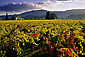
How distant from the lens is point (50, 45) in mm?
5695

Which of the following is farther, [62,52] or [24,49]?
[24,49]

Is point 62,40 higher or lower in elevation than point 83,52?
higher

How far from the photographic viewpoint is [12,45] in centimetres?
613

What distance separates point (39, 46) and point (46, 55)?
603mm

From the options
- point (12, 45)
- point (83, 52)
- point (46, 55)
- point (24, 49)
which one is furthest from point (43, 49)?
point (83, 52)

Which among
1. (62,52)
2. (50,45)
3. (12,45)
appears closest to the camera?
(62,52)

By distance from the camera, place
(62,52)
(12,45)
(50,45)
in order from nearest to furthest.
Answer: (62,52) → (50,45) → (12,45)

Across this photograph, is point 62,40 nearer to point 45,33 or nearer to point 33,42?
point 45,33

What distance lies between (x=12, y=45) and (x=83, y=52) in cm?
361

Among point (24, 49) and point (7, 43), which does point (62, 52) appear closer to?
point (24, 49)

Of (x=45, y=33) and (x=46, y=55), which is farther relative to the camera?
(x=45, y=33)

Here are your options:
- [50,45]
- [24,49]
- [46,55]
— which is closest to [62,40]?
[50,45]

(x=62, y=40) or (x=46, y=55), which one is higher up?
(x=62, y=40)

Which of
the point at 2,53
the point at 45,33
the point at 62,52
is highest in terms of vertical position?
the point at 45,33
